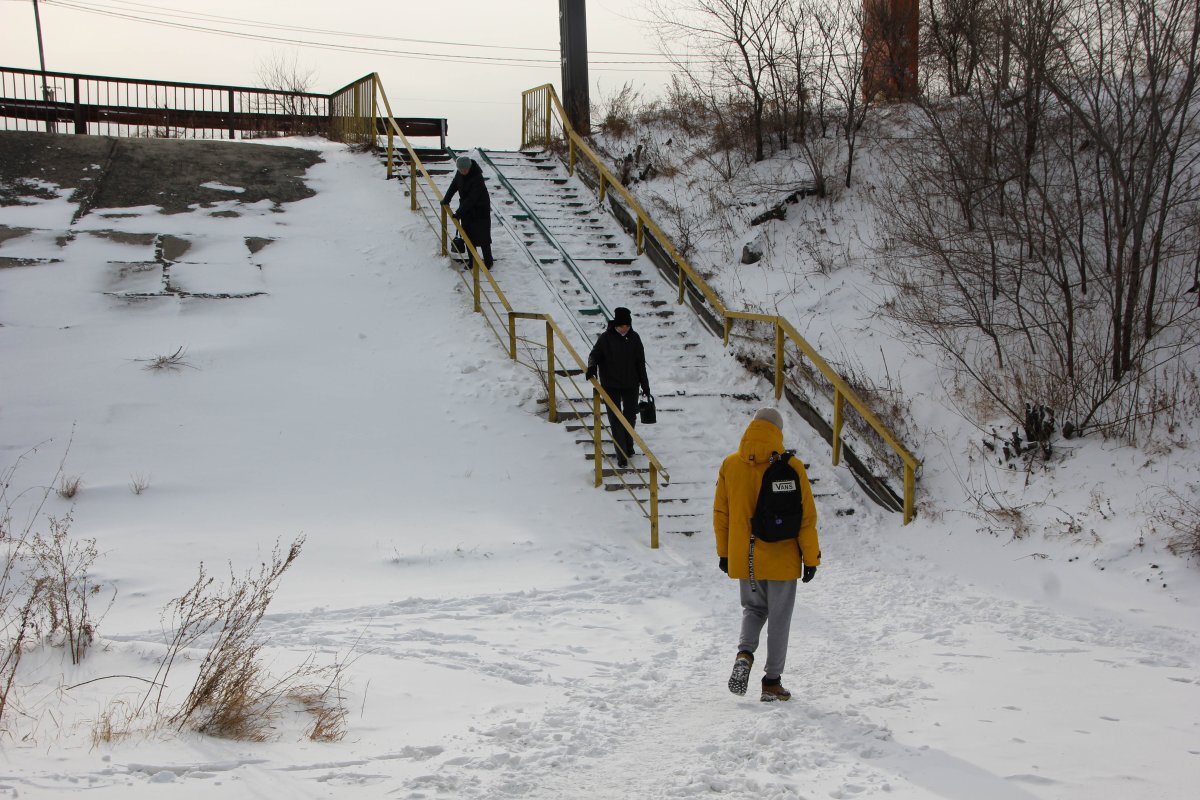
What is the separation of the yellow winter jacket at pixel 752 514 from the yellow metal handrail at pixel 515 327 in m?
3.16

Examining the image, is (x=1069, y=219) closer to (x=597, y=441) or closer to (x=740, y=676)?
(x=597, y=441)

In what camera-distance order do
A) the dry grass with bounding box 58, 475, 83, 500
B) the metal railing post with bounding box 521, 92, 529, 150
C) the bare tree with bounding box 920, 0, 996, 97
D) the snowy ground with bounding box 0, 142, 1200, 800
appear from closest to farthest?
the snowy ground with bounding box 0, 142, 1200, 800 → the dry grass with bounding box 58, 475, 83, 500 → the bare tree with bounding box 920, 0, 996, 97 → the metal railing post with bounding box 521, 92, 529, 150

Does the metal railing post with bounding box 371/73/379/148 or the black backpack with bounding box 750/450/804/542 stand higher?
the metal railing post with bounding box 371/73/379/148

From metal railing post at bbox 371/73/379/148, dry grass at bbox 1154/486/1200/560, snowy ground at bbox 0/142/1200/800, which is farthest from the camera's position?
metal railing post at bbox 371/73/379/148

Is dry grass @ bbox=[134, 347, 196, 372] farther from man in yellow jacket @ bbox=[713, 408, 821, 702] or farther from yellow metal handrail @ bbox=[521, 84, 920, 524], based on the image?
man in yellow jacket @ bbox=[713, 408, 821, 702]

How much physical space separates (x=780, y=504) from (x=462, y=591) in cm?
303

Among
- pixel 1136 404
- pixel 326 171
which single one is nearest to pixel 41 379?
pixel 326 171

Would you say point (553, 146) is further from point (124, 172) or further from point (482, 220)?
point (124, 172)

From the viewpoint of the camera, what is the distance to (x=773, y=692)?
5203mm

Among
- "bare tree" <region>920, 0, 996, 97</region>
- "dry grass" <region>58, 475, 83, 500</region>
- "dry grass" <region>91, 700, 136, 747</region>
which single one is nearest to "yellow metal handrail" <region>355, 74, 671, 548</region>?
"dry grass" <region>58, 475, 83, 500</region>

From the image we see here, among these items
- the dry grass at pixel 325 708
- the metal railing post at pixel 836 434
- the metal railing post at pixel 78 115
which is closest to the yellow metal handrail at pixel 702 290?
the metal railing post at pixel 836 434

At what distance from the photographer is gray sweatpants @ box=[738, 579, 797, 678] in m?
5.24

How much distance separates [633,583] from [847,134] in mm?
9412

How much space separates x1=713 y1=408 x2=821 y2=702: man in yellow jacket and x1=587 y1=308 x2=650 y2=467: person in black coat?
4.34m
